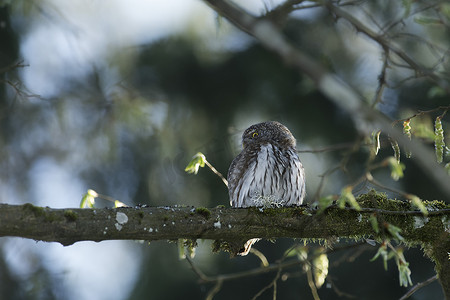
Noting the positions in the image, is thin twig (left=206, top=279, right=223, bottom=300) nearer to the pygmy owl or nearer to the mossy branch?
the mossy branch

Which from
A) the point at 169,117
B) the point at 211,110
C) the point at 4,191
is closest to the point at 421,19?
the point at 169,117

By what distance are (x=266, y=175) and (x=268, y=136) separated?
60cm

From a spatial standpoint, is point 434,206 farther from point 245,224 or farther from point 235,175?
point 235,175

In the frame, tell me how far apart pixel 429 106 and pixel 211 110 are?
2821 mm

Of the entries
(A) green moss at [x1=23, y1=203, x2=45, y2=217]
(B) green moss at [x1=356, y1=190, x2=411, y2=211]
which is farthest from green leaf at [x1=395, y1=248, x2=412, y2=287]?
(A) green moss at [x1=23, y1=203, x2=45, y2=217]

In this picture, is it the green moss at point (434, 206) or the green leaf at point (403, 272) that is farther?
the green moss at point (434, 206)

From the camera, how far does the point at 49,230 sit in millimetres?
3246

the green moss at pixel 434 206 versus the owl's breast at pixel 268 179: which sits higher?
the owl's breast at pixel 268 179

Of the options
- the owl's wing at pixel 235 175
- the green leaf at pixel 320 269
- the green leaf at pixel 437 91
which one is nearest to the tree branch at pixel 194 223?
the green leaf at pixel 320 269

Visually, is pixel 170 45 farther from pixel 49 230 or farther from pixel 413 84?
pixel 49 230

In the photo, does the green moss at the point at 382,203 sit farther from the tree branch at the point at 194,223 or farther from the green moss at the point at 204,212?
the green moss at the point at 204,212

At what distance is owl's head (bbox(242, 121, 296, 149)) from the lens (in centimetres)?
551

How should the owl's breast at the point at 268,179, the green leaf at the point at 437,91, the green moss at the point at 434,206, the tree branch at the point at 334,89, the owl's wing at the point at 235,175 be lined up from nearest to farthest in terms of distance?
the tree branch at the point at 334,89 < the green leaf at the point at 437,91 < the green moss at the point at 434,206 < the owl's breast at the point at 268,179 < the owl's wing at the point at 235,175

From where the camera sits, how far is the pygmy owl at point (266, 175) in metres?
5.08
